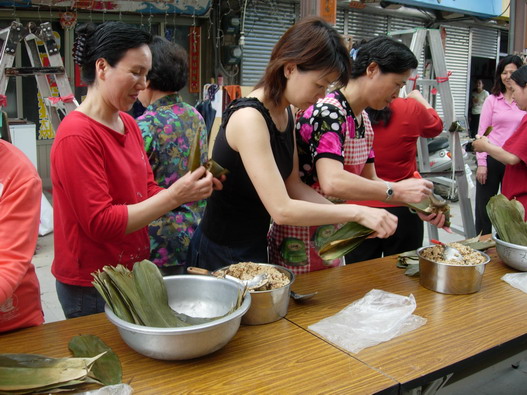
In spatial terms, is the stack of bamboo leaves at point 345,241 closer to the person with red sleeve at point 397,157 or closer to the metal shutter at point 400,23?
the person with red sleeve at point 397,157

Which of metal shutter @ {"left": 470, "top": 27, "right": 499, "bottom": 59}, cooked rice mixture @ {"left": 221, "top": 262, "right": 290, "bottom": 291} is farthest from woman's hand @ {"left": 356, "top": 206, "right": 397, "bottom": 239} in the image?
metal shutter @ {"left": 470, "top": 27, "right": 499, "bottom": 59}

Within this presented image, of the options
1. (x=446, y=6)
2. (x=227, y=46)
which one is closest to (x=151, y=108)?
(x=227, y=46)

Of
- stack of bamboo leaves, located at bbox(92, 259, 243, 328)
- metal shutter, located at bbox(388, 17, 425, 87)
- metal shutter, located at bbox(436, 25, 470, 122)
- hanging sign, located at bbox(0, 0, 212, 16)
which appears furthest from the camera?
metal shutter, located at bbox(436, 25, 470, 122)

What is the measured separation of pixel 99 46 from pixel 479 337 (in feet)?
4.93

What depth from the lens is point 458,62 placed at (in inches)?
438

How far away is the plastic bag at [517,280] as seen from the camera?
2.07m

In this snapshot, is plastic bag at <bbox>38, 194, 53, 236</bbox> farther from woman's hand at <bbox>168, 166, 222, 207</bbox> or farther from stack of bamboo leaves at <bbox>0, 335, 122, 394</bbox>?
stack of bamboo leaves at <bbox>0, 335, 122, 394</bbox>

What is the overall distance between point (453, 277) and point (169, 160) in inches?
51.2

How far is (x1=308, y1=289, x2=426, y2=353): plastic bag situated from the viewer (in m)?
1.59

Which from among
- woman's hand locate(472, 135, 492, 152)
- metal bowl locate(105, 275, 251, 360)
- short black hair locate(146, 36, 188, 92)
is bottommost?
metal bowl locate(105, 275, 251, 360)

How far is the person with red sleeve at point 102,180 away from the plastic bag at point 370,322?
58 cm

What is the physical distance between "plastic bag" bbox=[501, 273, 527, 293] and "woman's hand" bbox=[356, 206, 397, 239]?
24.8 inches

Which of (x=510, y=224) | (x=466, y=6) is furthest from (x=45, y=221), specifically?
(x=466, y=6)

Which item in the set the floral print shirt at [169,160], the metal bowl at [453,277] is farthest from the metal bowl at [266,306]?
the floral print shirt at [169,160]
